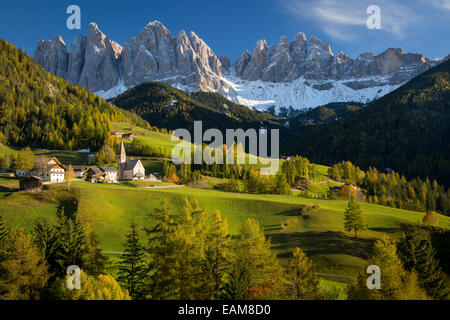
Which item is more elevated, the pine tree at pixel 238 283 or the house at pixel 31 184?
the house at pixel 31 184

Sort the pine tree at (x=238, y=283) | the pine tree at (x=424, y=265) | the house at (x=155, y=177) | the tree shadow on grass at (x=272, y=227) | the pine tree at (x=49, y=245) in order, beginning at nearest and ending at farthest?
the pine tree at (x=238, y=283) < the pine tree at (x=424, y=265) < the pine tree at (x=49, y=245) < the tree shadow on grass at (x=272, y=227) < the house at (x=155, y=177)

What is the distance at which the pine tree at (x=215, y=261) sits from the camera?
27.3 m

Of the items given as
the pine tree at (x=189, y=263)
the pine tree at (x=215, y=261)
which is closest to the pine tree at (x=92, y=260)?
the pine tree at (x=189, y=263)

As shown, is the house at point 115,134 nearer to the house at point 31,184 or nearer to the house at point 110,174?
the house at point 110,174

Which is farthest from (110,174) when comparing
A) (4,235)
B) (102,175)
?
(4,235)

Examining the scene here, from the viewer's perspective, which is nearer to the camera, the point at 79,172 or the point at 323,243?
the point at 323,243

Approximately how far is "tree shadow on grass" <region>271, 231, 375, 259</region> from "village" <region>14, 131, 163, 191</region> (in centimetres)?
5561

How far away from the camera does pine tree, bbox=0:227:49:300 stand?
2908cm

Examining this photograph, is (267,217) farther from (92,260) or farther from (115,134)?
(115,134)

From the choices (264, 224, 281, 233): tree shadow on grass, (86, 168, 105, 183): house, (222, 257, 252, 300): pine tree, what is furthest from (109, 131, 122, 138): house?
(222, 257, 252, 300): pine tree

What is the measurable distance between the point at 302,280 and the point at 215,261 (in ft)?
29.3

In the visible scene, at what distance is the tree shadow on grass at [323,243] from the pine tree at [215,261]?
21.5 m

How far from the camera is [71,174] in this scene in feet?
260

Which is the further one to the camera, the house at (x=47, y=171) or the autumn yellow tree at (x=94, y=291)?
the house at (x=47, y=171)
